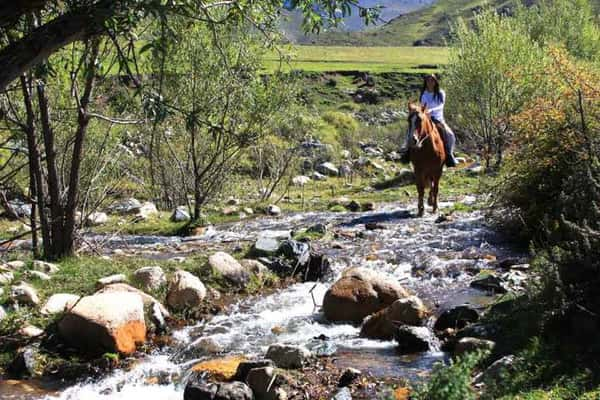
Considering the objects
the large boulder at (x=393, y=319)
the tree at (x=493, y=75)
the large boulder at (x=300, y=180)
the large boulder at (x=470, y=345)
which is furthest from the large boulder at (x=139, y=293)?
the large boulder at (x=300, y=180)

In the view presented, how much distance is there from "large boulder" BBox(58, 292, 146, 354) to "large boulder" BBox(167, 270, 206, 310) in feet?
4.00

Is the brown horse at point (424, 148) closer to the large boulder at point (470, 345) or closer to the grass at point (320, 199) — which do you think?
the grass at point (320, 199)

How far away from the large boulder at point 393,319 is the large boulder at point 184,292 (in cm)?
286

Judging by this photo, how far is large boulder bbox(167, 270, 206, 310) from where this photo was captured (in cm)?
972

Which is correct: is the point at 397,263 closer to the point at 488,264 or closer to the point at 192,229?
the point at 488,264

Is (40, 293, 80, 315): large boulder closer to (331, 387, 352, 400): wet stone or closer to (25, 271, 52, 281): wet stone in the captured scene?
(25, 271, 52, 281): wet stone

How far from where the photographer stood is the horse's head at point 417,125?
16422mm

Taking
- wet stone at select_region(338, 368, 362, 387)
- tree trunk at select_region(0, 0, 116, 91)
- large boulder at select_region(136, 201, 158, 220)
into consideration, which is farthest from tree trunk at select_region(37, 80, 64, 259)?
tree trunk at select_region(0, 0, 116, 91)

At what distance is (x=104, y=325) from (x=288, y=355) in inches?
98.8

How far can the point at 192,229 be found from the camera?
17797 millimetres

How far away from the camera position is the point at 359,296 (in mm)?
9398

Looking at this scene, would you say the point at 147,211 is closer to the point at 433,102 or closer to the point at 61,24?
the point at 433,102

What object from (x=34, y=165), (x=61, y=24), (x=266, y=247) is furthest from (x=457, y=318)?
(x=34, y=165)

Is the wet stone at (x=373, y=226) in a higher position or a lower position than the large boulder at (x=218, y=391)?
lower
